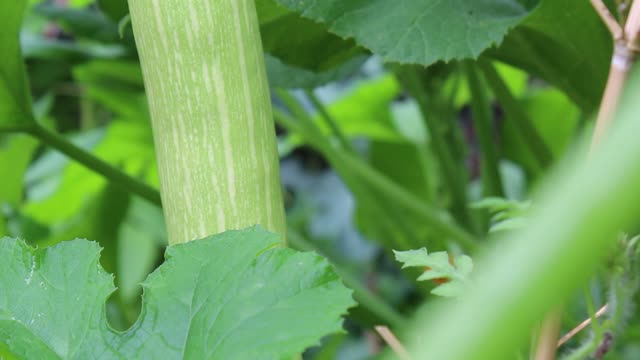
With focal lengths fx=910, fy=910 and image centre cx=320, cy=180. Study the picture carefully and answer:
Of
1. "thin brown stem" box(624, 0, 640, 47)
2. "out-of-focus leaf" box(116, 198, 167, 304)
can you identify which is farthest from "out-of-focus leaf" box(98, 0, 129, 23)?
"out-of-focus leaf" box(116, 198, 167, 304)

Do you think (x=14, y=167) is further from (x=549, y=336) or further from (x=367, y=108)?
(x=549, y=336)

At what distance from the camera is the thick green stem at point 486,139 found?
0.99 meters

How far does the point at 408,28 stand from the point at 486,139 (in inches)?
17.8

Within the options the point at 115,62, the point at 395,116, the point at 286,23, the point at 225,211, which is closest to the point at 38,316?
the point at 225,211

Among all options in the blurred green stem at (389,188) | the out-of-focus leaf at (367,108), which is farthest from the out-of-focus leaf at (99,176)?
the blurred green stem at (389,188)

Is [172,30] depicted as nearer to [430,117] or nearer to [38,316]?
[38,316]

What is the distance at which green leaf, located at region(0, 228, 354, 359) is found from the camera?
1.18 feet

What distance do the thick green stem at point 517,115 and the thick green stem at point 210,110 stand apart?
43 centimetres

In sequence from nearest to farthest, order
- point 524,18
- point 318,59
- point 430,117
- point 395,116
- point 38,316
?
point 38,316
point 524,18
point 318,59
point 430,117
point 395,116

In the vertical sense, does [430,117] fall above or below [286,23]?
below

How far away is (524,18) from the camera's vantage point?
2.02ft

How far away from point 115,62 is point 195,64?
0.91 m

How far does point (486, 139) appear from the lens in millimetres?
1003

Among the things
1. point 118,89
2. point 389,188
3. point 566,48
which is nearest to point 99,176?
point 118,89
